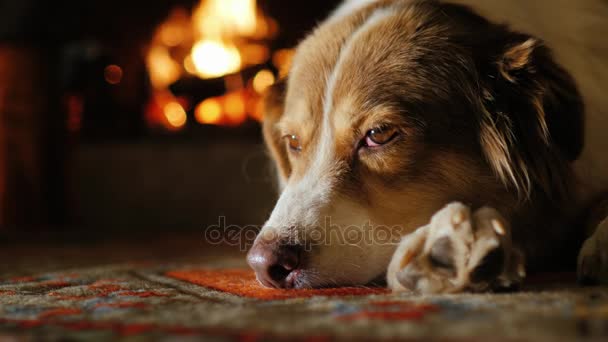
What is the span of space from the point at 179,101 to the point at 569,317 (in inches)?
142

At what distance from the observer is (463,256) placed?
3.13 feet

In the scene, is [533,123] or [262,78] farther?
[262,78]

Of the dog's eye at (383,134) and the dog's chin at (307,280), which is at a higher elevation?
the dog's eye at (383,134)

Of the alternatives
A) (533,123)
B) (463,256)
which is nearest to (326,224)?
(463,256)

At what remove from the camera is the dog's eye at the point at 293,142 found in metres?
1.62

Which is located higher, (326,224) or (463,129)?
Result: (463,129)

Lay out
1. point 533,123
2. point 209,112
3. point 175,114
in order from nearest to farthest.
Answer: point 533,123 → point 209,112 → point 175,114

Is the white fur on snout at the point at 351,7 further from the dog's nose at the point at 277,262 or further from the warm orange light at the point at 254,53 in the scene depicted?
the warm orange light at the point at 254,53

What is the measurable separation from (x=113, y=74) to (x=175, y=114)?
1.60 feet

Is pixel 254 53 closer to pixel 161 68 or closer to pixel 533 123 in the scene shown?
pixel 161 68

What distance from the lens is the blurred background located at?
3889mm

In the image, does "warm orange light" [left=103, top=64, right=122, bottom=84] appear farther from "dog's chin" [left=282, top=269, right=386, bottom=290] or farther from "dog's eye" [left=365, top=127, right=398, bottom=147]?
"dog's chin" [left=282, top=269, right=386, bottom=290]

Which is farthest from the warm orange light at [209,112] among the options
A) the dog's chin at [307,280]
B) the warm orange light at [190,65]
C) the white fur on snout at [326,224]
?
the dog's chin at [307,280]

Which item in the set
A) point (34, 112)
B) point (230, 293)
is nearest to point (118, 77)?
point (34, 112)
